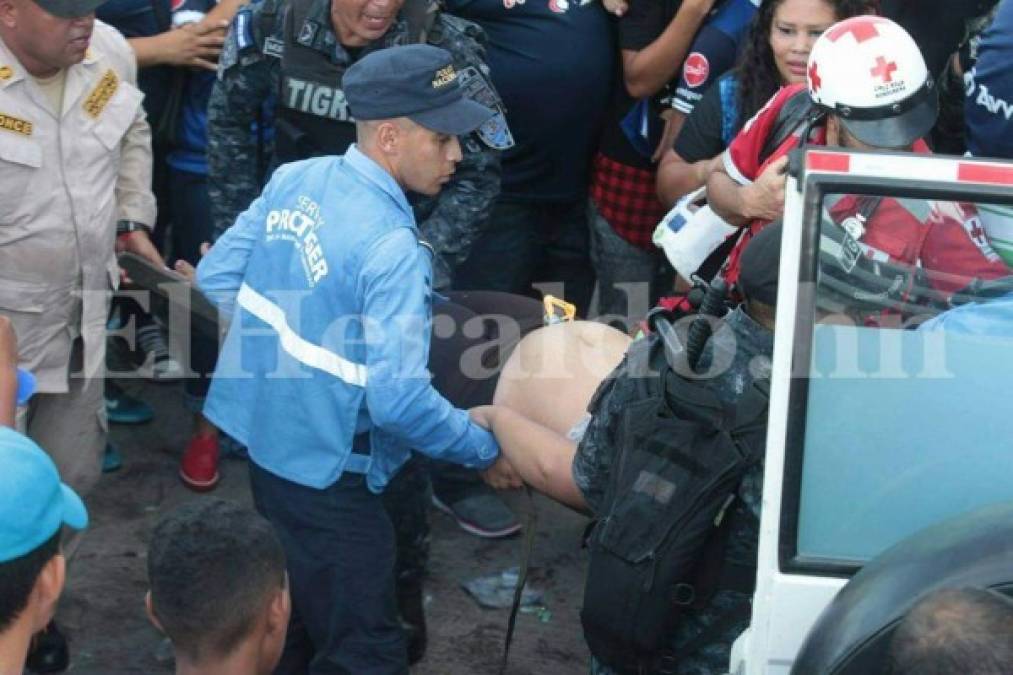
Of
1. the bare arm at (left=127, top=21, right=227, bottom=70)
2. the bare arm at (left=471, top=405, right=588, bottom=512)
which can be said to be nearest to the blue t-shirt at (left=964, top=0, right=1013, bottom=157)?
the bare arm at (left=471, top=405, right=588, bottom=512)

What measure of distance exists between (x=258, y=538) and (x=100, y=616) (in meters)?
2.10

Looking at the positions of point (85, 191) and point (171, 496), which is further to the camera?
point (171, 496)

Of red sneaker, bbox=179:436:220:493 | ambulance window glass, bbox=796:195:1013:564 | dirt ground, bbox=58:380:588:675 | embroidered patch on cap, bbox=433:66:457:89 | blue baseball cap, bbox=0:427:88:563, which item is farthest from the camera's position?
red sneaker, bbox=179:436:220:493

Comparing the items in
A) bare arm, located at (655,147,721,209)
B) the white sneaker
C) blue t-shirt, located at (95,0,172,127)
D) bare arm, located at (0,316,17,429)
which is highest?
bare arm, located at (655,147,721,209)

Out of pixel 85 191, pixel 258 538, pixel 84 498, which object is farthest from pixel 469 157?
pixel 258 538

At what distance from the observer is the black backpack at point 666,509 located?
122 inches

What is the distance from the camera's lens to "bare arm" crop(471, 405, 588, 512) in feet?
11.8

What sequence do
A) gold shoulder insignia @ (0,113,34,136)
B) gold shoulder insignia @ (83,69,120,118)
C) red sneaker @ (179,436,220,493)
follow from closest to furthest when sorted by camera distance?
gold shoulder insignia @ (0,113,34,136) < gold shoulder insignia @ (83,69,120,118) < red sneaker @ (179,436,220,493)

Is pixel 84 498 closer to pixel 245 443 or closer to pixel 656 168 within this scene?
pixel 245 443

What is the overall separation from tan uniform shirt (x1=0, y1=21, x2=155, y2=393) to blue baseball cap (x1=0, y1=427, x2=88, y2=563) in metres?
1.79

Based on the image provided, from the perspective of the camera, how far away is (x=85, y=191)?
4590mm

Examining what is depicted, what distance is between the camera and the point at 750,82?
191 inches

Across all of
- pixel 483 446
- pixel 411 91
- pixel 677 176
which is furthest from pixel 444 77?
pixel 677 176

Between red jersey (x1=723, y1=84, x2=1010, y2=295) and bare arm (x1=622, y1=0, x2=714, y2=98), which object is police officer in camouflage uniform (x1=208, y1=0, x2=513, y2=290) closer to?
bare arm (x1=622, y1=0, x2=714, y2=98)
